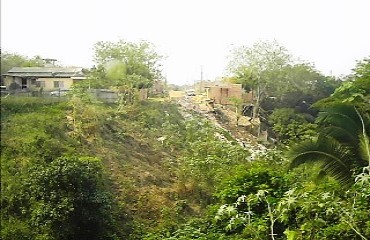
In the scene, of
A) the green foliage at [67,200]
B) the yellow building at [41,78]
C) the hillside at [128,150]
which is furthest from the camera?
the yellow building at [41,78]

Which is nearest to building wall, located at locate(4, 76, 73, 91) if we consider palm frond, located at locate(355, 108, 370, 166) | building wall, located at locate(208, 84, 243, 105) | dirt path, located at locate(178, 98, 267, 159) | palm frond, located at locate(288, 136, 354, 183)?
dirt path, located at locate(178, 98, 267, 159)

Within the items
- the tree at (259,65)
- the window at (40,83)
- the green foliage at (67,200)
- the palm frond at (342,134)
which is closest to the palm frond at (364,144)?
the palm frond at (342,134)

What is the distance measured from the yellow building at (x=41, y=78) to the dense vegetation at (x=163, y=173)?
7.05ft

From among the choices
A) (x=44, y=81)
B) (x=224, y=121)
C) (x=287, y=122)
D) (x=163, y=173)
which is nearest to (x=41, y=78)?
(x=44, y=81)

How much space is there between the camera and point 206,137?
961 cm

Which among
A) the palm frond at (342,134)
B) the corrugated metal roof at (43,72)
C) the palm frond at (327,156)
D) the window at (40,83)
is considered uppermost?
the corrugated metal roof at (43,72)

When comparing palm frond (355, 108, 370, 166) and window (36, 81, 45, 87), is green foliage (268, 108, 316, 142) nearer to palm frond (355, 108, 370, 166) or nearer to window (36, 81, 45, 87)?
window (36, 81, 45, 87)

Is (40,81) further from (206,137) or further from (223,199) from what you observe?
(223,199)

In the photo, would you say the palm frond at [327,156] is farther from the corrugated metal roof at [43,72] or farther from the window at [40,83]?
the window at [40,83]

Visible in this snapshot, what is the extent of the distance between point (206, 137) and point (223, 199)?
3.83 m

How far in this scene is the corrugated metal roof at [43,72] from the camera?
1491 cm

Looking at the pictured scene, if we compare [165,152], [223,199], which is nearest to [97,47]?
[165,152]

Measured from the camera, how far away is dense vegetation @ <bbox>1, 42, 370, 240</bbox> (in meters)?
4.08

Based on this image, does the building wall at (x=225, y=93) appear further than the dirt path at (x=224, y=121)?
Yes
